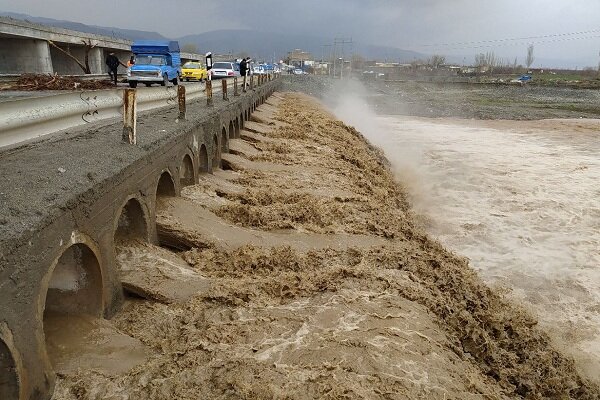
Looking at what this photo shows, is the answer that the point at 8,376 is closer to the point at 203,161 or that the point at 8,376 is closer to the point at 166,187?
the point at 166,187

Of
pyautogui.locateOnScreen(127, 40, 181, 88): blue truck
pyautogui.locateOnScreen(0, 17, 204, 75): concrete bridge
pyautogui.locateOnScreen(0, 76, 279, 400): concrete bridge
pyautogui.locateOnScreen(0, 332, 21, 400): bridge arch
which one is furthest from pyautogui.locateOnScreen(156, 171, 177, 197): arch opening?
pyautogui.locateOnScreen(0, 17, 204, 75): concrete bridge

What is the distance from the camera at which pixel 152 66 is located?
24047 mm

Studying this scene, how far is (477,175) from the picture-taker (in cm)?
1641

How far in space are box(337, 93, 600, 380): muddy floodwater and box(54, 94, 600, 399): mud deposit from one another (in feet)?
3.70

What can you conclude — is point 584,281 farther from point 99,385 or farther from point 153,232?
point 99,385

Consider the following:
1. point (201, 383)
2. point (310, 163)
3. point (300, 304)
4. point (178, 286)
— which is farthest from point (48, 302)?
point (310, 163)

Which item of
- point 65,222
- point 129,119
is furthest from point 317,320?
point 129,119

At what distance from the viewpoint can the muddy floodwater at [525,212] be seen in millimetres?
7847

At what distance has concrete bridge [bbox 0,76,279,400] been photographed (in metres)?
2.89

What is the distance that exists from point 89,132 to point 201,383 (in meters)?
3.99

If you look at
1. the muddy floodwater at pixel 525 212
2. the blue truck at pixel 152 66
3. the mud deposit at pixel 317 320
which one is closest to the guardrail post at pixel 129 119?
the mud deposit at pixel 317 320

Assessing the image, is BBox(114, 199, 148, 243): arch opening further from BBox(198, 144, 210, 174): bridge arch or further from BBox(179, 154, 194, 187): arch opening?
BBox(198, 144, 210, 174): bridge arch

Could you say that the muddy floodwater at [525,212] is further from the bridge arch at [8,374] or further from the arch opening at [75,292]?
the bridge arch at [8,374]

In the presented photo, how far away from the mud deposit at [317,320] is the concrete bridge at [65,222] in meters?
0.41
